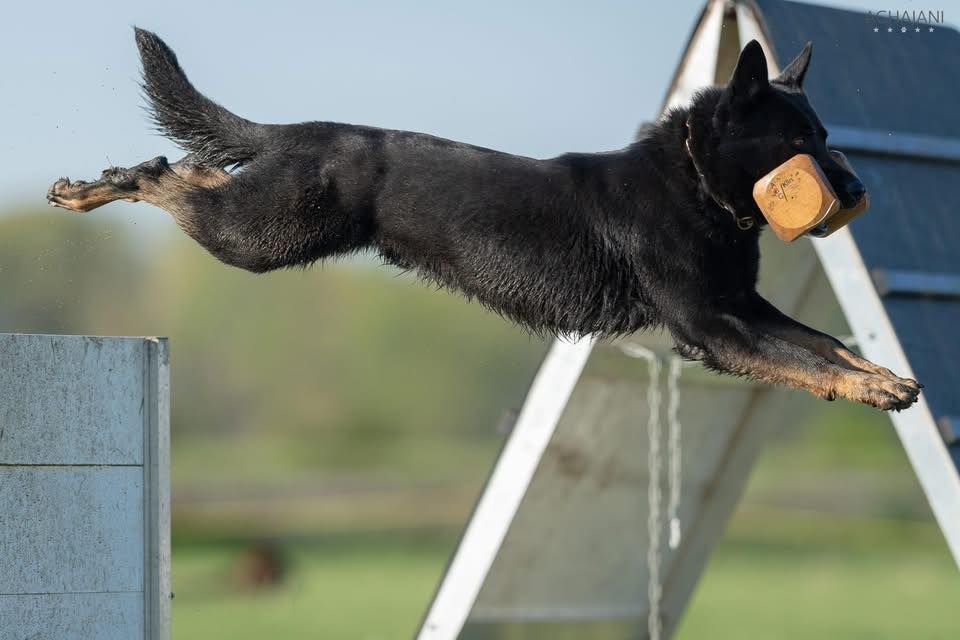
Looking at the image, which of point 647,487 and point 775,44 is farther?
Result: point 647,487

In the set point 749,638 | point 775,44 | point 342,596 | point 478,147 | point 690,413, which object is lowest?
point 342,596

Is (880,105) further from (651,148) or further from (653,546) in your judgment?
(653,546)

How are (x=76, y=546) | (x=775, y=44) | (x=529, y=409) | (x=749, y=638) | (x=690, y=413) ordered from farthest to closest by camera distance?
1. (x=749, y=638)
2. (x=690, y=413)
3. (x=529, y=409)
4. (x=775, y=44)
5. (x=76, y=546)

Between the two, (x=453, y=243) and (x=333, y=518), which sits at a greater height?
(x=453, y=243)

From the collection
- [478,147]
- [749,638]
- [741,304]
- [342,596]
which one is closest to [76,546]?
[478,147]

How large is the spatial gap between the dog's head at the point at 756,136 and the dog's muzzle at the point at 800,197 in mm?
41

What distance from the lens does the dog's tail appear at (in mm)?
3555

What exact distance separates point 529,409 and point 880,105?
6.05 feet

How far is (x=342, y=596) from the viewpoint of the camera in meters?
19.4

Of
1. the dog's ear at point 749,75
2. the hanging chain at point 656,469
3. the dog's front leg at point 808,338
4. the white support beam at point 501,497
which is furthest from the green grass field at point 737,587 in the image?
the dog's ear at point 749,75

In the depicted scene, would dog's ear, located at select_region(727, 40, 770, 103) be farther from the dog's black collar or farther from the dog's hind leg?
the dog's hind leg

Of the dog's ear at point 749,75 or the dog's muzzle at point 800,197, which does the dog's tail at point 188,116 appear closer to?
the dog's ear at point 749,75

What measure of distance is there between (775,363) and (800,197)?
0.44 m

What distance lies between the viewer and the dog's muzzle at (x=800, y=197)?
10.1 ft
